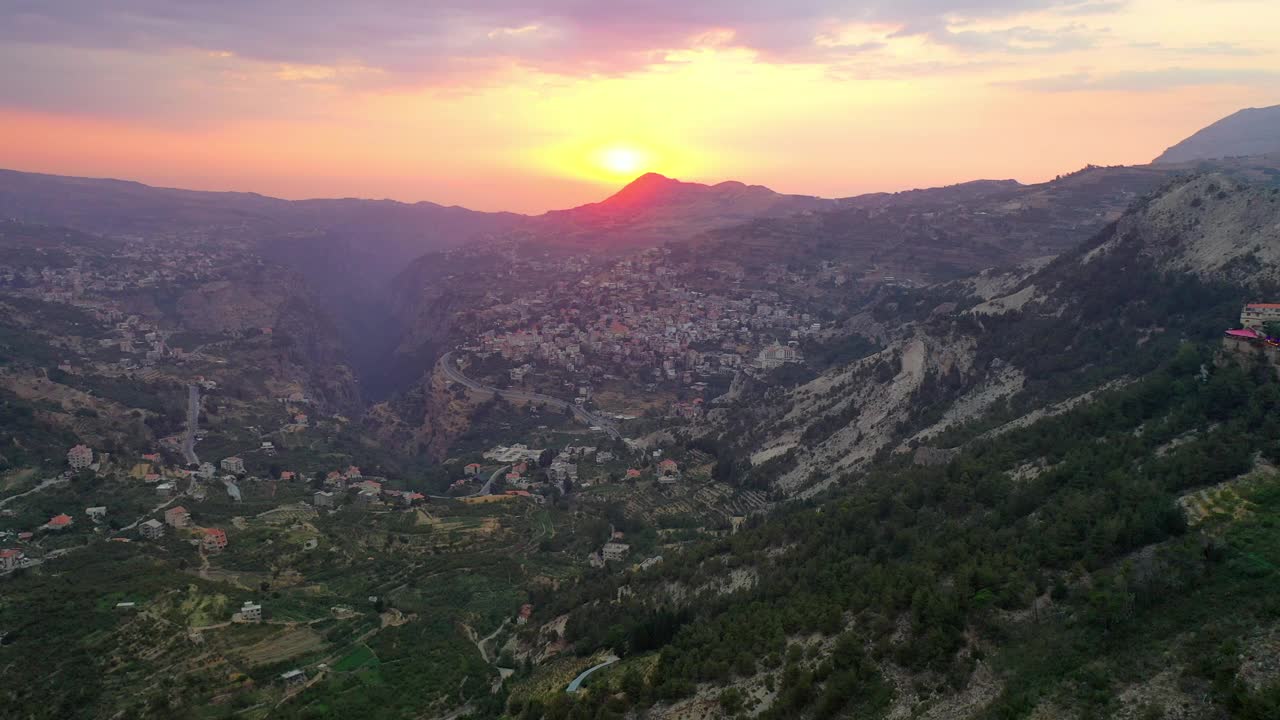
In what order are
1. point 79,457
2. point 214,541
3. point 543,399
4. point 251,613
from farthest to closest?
point 543,399
point 79,457
point 214,541
point 251,613

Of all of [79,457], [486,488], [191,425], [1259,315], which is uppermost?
[1259,315]

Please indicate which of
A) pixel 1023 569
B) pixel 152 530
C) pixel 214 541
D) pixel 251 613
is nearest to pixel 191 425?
pixel 152 530

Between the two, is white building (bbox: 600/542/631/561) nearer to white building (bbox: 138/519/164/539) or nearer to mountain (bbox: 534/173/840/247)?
white building (bbox: 138/519/164/539)

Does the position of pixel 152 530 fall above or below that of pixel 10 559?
below

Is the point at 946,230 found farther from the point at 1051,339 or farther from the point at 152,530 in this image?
the point at 152,530

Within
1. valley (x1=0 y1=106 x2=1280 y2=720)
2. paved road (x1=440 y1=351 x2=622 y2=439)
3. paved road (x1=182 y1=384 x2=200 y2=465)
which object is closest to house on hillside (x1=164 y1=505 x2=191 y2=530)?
valley (x1=0 y1=106 x2=1280 y2=720)

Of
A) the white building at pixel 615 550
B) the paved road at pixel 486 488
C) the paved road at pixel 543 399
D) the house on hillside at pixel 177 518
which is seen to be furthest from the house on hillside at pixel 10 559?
the paved road at pixel 543 399

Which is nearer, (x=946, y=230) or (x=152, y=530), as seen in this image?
(x=152, y=530)
